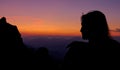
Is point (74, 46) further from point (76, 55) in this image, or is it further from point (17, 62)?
point (17, 62)

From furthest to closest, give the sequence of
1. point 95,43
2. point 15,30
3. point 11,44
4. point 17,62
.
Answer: point 15,30 → point 11,44 → point 17,62 → point 95,43

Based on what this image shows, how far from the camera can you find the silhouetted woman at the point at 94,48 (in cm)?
475

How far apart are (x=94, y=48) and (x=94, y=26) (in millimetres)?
615

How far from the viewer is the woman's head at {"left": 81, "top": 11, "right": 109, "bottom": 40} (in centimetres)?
521

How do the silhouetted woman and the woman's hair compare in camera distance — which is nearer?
the silhouetted woman

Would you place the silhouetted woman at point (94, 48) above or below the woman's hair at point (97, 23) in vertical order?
below

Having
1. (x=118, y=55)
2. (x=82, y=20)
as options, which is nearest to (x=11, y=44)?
(x=82, y=20)

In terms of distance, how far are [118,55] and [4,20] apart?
11880mm

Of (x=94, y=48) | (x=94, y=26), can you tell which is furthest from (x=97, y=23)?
(x=94, y=48)

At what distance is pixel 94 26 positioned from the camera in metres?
5.27

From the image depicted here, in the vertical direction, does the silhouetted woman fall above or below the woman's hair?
below

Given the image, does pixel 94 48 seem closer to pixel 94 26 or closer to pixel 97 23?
pixel 94 26

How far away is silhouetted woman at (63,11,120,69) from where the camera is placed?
4.75 m

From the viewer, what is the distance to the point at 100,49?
4930mm
